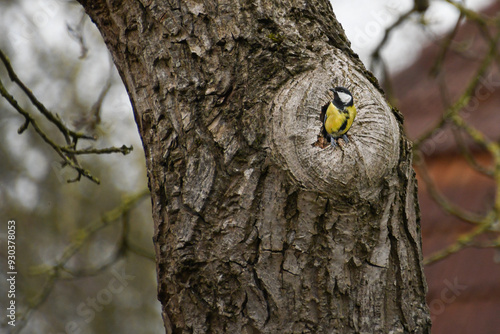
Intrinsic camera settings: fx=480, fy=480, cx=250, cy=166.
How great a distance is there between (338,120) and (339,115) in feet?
0.04

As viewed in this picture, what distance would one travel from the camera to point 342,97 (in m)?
1.11

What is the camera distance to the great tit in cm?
108

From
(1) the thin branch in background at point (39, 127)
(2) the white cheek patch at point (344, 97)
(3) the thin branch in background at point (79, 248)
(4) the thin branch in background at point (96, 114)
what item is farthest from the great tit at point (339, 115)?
(3) the thin branch in background at point (79, 248)

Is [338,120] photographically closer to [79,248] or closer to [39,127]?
[39,127]

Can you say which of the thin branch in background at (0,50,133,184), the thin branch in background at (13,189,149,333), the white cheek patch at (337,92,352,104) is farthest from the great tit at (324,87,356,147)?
the thin branch in background at (13,189,149,333)

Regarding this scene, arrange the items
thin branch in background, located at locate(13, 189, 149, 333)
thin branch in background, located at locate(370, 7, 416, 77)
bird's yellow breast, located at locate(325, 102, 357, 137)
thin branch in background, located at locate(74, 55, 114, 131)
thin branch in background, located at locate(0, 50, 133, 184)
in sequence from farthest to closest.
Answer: thin branch in background, located at locate(370, 7, 416, 77) < thin branch in background, located at locate(13, 189, 149, 333) < thin branch in background, located at locate(74, 55, 114, 131) < thin branch in background, located at locate(0, 50, 133, 184) < bird's yellow breast, located at locate(325, 102, 357, 137)

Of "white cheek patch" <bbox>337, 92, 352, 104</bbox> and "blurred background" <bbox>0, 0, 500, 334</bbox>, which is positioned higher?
"blurred background" <bbox>0, 0, 500, 334</bbox>

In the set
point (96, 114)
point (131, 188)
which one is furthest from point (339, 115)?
point (131, 188)

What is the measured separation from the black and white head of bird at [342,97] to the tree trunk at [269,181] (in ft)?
0.08

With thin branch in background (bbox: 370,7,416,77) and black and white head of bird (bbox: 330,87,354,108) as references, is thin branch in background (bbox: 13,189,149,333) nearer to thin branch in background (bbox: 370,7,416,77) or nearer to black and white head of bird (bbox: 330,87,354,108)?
thin branch in background (bbox: 370,7,416,77)

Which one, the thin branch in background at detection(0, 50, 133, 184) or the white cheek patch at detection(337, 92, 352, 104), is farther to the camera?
the thin branch in background at detection(0, 50, 133, 184)

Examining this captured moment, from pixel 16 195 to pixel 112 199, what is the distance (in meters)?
1.48

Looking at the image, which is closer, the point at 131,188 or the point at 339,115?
the point at 339,115

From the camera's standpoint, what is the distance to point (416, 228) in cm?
119
